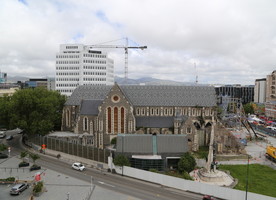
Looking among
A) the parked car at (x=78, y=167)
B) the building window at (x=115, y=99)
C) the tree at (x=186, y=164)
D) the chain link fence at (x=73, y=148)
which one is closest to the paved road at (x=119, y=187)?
the parked car at (x=78, y=167)

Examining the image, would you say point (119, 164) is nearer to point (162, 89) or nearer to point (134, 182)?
point (134, 182)

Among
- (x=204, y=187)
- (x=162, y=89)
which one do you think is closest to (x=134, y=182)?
(x=204, y=187)

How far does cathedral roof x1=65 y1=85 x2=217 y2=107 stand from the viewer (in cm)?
7212

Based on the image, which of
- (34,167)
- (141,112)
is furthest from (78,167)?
(141,112)

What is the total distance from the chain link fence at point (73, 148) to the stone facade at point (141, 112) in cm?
790

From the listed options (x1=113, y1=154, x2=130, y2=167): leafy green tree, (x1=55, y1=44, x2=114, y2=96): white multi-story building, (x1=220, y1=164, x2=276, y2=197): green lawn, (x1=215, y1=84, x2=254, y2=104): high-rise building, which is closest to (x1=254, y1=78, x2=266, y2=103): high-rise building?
(x1=215, y1=84, x2=254, y2=104): high-rise building

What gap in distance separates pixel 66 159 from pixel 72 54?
3528 inches

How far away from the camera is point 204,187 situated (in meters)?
38.2

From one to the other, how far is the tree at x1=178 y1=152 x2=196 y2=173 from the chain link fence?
1601 cm

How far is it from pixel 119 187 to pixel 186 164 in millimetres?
14437

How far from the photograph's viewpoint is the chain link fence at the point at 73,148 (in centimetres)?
5241

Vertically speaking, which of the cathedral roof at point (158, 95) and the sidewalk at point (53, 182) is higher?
the cathedral roof at point (158, 95)

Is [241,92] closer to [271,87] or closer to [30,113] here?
[271,87]

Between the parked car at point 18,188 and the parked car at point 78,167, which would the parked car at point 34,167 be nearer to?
the parked car at point 78,167
